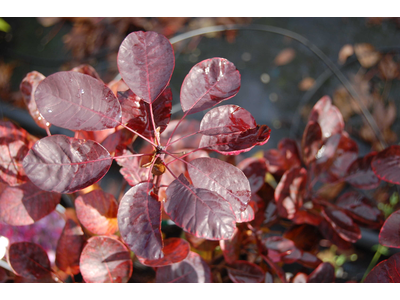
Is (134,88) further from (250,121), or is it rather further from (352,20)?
(352,20)

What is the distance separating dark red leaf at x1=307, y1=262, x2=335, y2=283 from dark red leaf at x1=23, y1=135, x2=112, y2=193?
1.54ft

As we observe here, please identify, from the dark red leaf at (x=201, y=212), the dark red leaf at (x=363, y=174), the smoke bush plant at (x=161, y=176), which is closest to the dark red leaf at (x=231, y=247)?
the smoke bush plant at (x=161, y=176)

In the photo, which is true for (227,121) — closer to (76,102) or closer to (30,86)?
(76,102)

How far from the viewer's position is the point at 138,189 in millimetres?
380

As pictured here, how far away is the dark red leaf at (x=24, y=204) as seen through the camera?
0.46 meters

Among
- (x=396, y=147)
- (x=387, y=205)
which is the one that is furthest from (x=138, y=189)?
(x=387, y=205)

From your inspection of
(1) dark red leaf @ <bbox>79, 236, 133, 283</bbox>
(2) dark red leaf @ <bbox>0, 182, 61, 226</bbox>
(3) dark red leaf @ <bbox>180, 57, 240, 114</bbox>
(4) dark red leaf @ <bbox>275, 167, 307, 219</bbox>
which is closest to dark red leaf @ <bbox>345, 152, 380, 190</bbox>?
(4) dark red leaf @ <bbox>275, 167, 307, 219</bbox>

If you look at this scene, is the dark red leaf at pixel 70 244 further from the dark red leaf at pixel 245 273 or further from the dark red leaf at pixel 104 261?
the dark red leaf at pixel 245 273

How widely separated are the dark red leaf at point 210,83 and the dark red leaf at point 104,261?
27cm

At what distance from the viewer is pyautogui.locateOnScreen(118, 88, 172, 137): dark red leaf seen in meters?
0.41

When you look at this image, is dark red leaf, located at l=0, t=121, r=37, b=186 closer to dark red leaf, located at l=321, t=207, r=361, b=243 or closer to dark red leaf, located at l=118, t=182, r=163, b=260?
dark red leaf, located at l=118, t=182, r=163, b=260

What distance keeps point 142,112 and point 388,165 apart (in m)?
0.47

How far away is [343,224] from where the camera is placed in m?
0.57

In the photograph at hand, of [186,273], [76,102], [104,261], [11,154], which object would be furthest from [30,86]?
[186,273]
